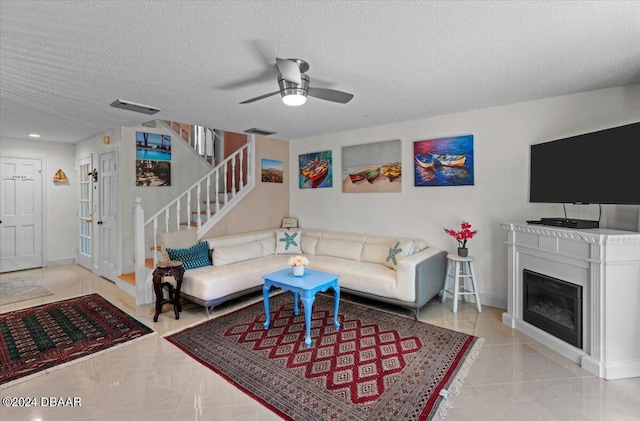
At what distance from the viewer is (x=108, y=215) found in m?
5.07

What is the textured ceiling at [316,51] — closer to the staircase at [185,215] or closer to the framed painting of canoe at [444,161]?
the framed painting of canoe at [444,161]

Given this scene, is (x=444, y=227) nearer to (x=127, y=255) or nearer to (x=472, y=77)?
(x=472, y=77)

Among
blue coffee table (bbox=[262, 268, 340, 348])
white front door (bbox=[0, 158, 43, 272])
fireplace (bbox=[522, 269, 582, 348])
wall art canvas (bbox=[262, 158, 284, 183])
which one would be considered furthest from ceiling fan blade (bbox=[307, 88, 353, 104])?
white front door (bbox=[0, 158, 43, 272])

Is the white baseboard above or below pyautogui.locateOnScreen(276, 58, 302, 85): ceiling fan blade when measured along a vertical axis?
below

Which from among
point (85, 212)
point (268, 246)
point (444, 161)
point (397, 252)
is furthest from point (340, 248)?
point (85, 212)

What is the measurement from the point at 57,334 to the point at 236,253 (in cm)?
206

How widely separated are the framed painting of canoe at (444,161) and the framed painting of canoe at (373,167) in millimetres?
311

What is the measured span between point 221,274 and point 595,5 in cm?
395

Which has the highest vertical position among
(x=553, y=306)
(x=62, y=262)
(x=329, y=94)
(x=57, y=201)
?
(x=329, y=94)

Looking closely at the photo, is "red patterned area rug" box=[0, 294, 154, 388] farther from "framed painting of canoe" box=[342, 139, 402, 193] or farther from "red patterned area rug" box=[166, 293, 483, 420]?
"framed painting of canoe" box=[342, 139, 402, 193]

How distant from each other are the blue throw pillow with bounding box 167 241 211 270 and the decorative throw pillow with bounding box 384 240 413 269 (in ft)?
8.03

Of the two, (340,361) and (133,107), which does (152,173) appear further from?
(340,361)

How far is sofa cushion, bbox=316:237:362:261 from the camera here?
459 centimetres

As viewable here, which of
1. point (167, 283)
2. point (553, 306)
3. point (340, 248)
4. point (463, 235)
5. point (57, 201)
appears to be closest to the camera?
point (553, 306)
